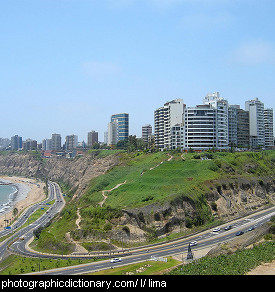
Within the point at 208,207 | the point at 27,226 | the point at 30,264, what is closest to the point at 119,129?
the point at 27,226

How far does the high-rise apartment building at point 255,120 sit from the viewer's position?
137125mm

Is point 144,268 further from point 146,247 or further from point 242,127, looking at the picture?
point 242,127

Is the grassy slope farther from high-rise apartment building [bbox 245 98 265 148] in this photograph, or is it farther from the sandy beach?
the sandy beach

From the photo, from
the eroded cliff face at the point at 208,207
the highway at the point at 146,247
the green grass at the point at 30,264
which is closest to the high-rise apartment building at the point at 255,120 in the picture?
the eroded cliff face at the point at 208,207

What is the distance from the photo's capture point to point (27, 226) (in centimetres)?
9088

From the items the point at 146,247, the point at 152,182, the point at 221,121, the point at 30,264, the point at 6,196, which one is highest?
the point at 221,121

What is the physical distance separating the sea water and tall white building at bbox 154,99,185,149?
67317 mm

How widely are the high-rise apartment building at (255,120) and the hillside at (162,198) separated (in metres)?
20.7

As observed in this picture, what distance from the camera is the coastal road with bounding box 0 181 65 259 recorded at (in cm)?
6920

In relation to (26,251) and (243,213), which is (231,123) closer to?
(243,213)

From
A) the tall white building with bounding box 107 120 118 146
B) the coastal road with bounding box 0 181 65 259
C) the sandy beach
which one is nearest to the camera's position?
the coastal road with bounding box 0 181 65 259

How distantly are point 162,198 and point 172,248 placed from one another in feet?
47.1

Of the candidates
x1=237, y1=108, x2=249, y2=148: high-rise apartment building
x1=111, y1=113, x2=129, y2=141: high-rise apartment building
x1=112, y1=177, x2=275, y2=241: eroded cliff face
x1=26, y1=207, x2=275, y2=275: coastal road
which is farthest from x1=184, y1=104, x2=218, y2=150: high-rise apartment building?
x1=111, y1=113, x2=129, y2=141: high-rise apartment building

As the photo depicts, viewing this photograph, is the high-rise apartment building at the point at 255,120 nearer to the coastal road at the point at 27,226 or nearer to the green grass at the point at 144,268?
the coastal road at the point at 27,226
